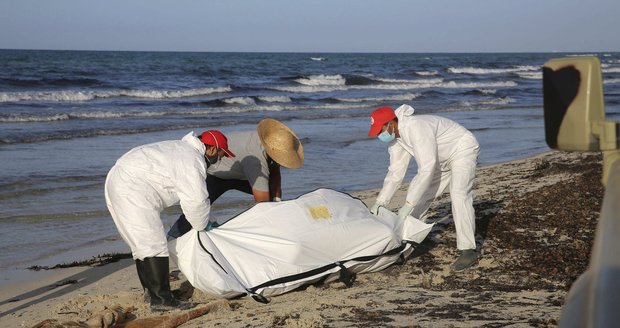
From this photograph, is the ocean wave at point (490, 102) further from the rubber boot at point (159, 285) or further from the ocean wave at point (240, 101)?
the rubber boot at point (159, 285)

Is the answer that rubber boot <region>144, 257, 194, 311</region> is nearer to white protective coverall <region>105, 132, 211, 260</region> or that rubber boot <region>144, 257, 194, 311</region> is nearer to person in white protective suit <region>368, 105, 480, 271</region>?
white protective coverall <region>105, 132, 211, 260</region>

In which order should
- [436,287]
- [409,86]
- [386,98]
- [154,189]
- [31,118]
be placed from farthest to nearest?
1. [409,86]
2. [386,98]
3. [31,118]
4. [436,287]
5. [154,189]

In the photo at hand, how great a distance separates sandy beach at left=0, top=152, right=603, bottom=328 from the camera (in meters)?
5.56

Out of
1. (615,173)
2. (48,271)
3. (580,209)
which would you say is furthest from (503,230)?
(615,173)

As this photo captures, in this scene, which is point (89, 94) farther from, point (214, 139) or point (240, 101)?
point (214, 139)

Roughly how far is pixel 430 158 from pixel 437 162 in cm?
30

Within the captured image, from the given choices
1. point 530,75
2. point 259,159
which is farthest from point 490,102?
point 259,159

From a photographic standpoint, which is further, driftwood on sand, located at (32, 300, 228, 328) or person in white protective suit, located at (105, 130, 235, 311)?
person in white protective suit, located at (105, 130, 235, 311)

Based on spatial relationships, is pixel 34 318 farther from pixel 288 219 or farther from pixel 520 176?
pixel 520 176

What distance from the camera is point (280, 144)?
750cm

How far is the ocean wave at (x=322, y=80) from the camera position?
138ft

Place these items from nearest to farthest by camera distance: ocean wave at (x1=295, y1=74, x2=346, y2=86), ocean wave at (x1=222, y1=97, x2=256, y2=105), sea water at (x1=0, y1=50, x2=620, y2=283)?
sea water at (x1=0, y1=50, x2=620, y2=283) → ocean wave at (x1=222, y1=97, x2=256, y2=105) → ocean wave at (x1=295, y1=74, x2=346, y2=86)

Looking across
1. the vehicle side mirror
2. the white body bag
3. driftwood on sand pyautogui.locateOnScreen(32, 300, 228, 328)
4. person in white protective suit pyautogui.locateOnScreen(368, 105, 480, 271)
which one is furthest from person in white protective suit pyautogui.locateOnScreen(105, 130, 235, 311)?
the vehicle side mirror

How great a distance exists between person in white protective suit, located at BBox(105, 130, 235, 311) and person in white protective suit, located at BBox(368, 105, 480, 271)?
1.83 metres
